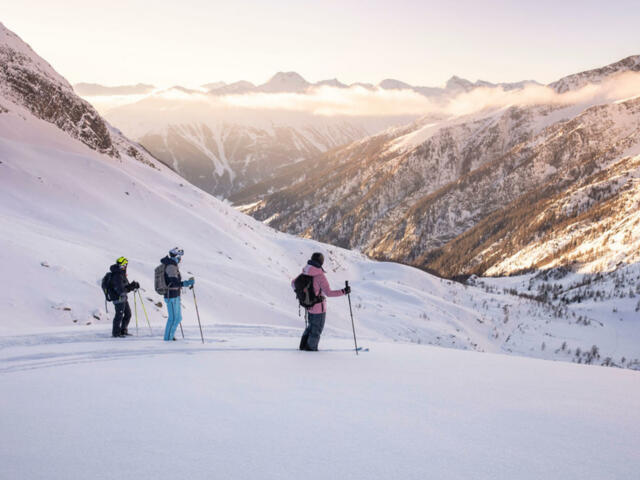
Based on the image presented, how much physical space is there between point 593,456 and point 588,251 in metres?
89.4

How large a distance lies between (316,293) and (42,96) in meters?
33.0

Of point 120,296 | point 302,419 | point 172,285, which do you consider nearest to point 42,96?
point 120,296

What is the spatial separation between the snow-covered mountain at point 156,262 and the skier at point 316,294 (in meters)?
A: 3.52

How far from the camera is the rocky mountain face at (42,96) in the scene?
28234mm

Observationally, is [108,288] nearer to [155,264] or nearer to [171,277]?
[171,277]

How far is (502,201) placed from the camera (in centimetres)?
14775

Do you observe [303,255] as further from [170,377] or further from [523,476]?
[523,476]

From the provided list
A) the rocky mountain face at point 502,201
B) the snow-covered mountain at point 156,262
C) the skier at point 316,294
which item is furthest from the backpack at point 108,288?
the rocky mountain face at point 502,201

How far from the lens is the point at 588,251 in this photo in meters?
76.8

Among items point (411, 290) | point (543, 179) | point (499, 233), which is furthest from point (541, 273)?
point (543, 179)

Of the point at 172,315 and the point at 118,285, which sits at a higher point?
the point at 118,285

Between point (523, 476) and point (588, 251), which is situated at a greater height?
point (523, 476)

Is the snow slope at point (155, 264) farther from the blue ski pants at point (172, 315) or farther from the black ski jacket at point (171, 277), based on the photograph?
the black ski jacket at point (171, 277)

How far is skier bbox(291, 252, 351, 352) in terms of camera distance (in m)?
7.61
